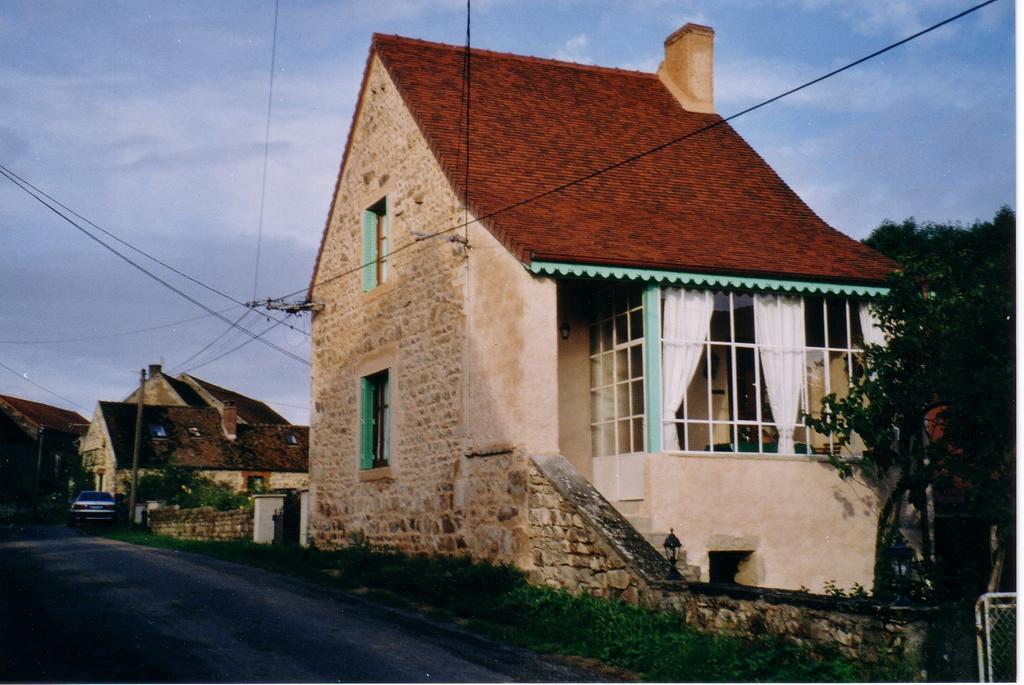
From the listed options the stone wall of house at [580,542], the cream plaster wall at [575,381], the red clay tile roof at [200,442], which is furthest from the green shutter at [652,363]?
the red clay tile roof at [200,442]

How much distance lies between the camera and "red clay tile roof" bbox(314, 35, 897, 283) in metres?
12.8

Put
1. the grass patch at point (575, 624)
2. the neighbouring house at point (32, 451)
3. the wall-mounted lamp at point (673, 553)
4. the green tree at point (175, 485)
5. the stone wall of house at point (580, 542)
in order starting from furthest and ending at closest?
the neighbouring house at point (32, 451) → the green tree at point (175, 485) → the stone wall of house at point (580, 542) → the wall-mounted lamp at point (673, 553) → the grass patch at point (575, 624)

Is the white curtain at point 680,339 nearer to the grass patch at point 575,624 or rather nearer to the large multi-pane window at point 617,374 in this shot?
the large multi-pane window at point 617,374

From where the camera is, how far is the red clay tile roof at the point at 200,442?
45250 mm

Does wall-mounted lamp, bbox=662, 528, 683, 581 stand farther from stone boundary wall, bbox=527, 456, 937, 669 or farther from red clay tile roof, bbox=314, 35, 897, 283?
red clay tile roof, bbox=314, 35, 897, 283

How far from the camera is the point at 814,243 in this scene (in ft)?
46.3

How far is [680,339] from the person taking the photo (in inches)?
497

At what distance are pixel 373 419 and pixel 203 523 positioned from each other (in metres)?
12.9

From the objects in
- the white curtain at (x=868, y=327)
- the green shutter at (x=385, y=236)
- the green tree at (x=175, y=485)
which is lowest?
the green tree at (x=175, y=485)

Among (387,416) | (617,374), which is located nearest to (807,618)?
(617,374)

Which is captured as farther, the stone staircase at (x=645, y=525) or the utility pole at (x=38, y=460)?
the utility pole at (x=38, y=460)

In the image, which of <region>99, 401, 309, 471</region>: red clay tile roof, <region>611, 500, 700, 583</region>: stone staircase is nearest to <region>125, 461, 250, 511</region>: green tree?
<region>99, 401, 309, 471</region>: red clay tile roof

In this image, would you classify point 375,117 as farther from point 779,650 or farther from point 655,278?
point 779,650

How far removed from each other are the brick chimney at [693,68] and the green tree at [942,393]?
5.58 meters
